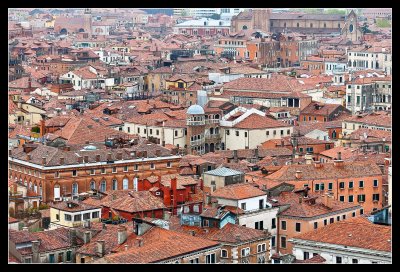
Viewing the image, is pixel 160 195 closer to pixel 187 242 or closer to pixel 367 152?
pixel 187 242

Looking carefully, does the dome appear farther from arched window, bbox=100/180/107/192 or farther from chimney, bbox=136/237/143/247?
chimney, bbox=136/237/143/247

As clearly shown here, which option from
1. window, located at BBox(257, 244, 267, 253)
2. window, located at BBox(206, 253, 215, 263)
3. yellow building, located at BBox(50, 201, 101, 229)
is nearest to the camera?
window, located at BBox(206, 253, 215, 263)

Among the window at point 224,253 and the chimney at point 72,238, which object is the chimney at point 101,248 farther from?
the window at point 224,253

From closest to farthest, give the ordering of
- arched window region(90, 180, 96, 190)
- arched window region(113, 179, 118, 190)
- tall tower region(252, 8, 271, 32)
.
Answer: arched window region(90, 180, 96, 190), arched window region(113, 179, 118, 190), tall tower region(252, 8, 271, 32)

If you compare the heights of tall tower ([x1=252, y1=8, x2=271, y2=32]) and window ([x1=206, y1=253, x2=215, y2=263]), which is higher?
window ([x1=206, y1=253, x2=215, y2=263])

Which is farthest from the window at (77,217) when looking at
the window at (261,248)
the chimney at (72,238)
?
the window at (261,248)

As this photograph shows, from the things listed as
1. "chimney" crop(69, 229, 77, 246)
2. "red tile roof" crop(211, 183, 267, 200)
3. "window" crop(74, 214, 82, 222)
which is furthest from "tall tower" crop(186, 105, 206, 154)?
"chimney" crop(69, 229, 77, 246)
